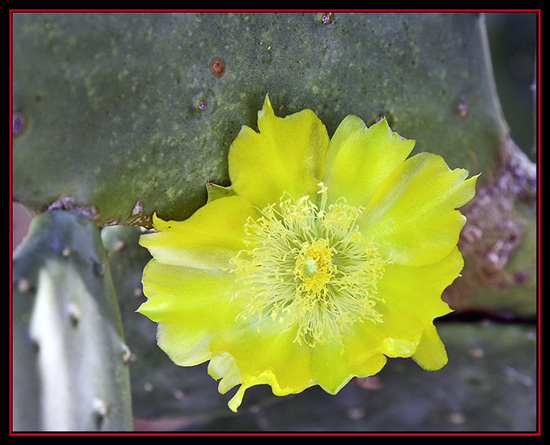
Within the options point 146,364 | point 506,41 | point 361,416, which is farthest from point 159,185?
point 506,41

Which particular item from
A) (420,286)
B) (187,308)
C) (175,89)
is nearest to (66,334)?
(187,308)

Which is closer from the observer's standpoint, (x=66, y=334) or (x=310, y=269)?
(x=66, y=334)

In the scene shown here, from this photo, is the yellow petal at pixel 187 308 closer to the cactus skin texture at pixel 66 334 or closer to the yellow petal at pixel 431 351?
the cactus skin texture at pixel 66 334

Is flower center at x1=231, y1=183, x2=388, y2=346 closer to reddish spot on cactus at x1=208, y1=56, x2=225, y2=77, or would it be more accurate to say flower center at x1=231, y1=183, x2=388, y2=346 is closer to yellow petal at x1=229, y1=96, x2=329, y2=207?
yellow petal at x1=229, y1=96, x2=329, y2=207

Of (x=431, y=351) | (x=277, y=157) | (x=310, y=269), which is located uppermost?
(x=277, y=157)

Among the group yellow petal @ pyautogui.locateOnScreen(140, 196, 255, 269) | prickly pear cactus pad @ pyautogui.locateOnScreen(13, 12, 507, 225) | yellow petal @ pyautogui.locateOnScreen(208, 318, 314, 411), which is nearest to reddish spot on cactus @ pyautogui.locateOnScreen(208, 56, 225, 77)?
prickly pear cactus pad @ pyautogui.locateOnScreen(13, 12, 507, 225)

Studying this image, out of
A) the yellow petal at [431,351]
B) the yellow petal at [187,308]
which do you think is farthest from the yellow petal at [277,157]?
the yellow petal at [431,351]

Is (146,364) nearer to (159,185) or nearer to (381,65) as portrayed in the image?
(159,185)

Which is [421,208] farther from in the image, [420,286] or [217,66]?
[217,66]
